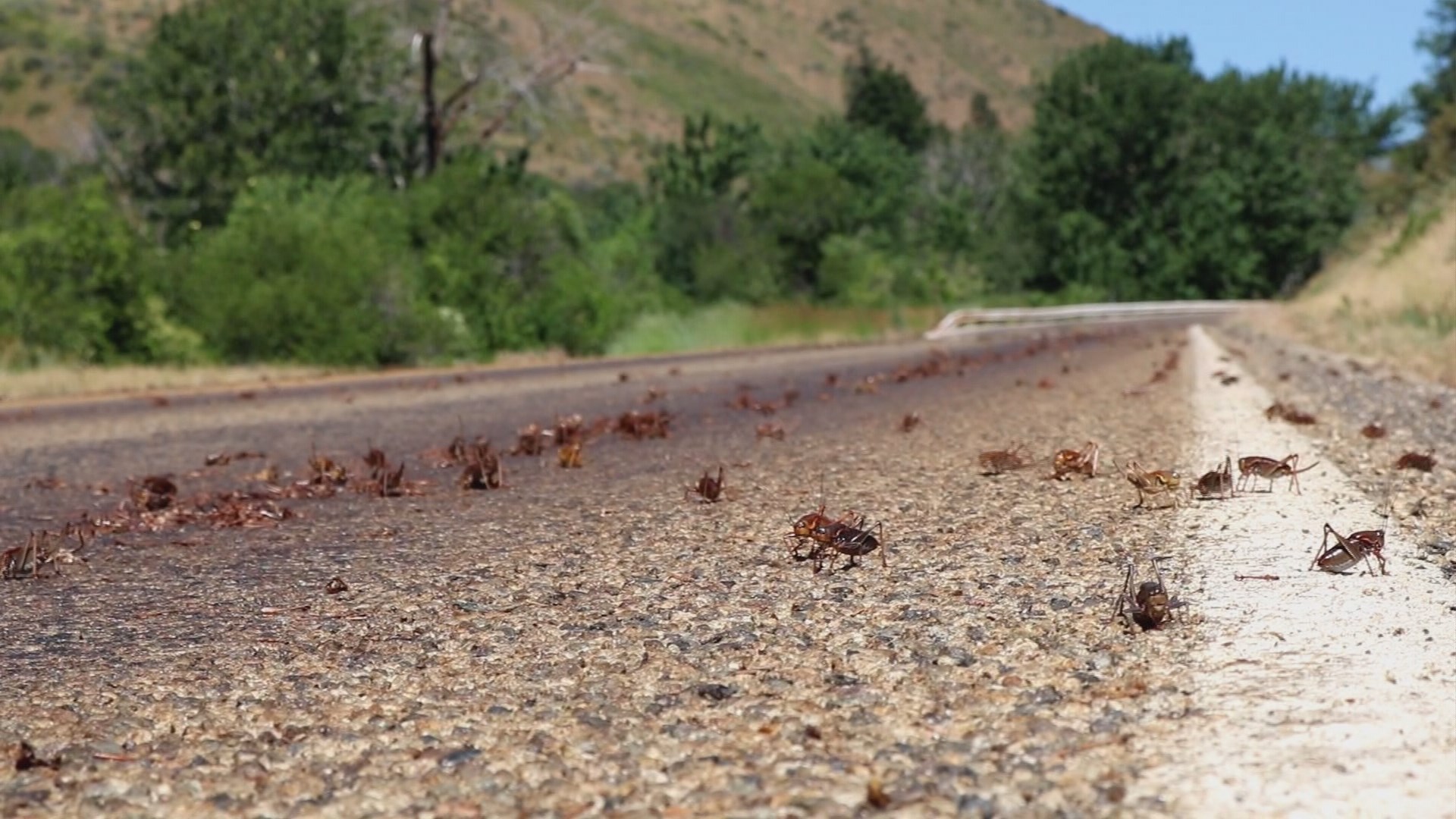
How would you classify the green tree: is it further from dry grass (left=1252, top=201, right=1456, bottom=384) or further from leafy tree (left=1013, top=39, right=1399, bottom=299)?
leafy tree (left=1013, top=39, right=1399, bottom=299)

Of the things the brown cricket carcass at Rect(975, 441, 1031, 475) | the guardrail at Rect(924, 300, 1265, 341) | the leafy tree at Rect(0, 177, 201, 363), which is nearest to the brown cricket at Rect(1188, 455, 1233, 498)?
the brown cricket carcass at Rect(975, 441, 1031, 475)

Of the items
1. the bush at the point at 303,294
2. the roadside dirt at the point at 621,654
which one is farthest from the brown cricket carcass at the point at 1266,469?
the bush at the point at 303,294

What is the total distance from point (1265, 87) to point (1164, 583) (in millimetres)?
72972

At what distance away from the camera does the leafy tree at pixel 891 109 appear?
86125 millimetres

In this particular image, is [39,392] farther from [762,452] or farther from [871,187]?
[871,187]

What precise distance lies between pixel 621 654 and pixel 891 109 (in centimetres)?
8514

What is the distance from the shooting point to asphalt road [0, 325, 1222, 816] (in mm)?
2584

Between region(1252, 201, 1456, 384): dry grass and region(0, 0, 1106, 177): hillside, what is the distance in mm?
16095

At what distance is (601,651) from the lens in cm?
347

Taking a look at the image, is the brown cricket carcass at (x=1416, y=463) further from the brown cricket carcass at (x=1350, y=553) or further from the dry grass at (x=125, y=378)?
the dry grass at (x=125, y=378)

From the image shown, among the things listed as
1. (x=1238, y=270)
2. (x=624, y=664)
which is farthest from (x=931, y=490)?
(x=1238, y=270)

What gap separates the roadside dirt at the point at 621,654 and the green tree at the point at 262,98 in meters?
28.8

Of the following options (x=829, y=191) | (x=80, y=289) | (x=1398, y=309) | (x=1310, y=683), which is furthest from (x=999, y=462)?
(x=829, y=191)

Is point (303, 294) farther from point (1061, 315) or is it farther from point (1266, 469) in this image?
point (1061, 315)
